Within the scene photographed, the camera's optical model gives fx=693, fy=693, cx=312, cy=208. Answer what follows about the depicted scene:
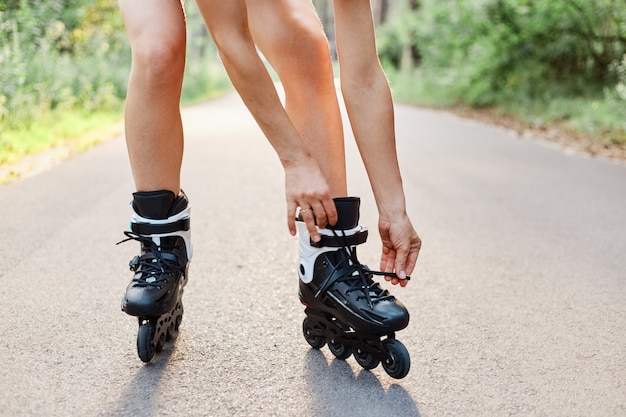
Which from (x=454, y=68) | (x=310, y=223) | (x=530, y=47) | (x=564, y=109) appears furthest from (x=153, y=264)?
(x=454, y=68)

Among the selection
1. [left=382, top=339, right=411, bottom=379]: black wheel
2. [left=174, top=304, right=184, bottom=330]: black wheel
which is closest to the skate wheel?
[left=174, top=304, right=184, bottom=330]: black wheel

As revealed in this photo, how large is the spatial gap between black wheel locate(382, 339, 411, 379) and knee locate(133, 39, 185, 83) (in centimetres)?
98

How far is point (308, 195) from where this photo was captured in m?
1.80

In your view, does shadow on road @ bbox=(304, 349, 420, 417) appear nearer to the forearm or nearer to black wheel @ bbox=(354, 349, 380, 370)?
black wheel @ bbox=(354, 349, 380, 370)

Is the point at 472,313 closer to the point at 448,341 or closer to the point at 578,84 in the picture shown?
the point at 448,341

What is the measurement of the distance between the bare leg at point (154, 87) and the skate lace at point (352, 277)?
54cm

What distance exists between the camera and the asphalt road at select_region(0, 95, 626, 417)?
178 centimetres

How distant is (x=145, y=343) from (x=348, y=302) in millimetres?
565

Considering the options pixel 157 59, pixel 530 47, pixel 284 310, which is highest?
pixel 157 59

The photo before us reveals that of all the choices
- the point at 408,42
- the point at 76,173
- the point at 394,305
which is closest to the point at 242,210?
the point at 76,173

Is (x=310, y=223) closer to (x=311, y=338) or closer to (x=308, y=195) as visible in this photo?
(x=308, y=195)

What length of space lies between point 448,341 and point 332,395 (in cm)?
58

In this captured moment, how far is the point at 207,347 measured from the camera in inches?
81.9

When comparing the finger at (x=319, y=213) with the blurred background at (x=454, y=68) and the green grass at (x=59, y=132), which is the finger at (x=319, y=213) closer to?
the green grass at (x=59, y=132)
